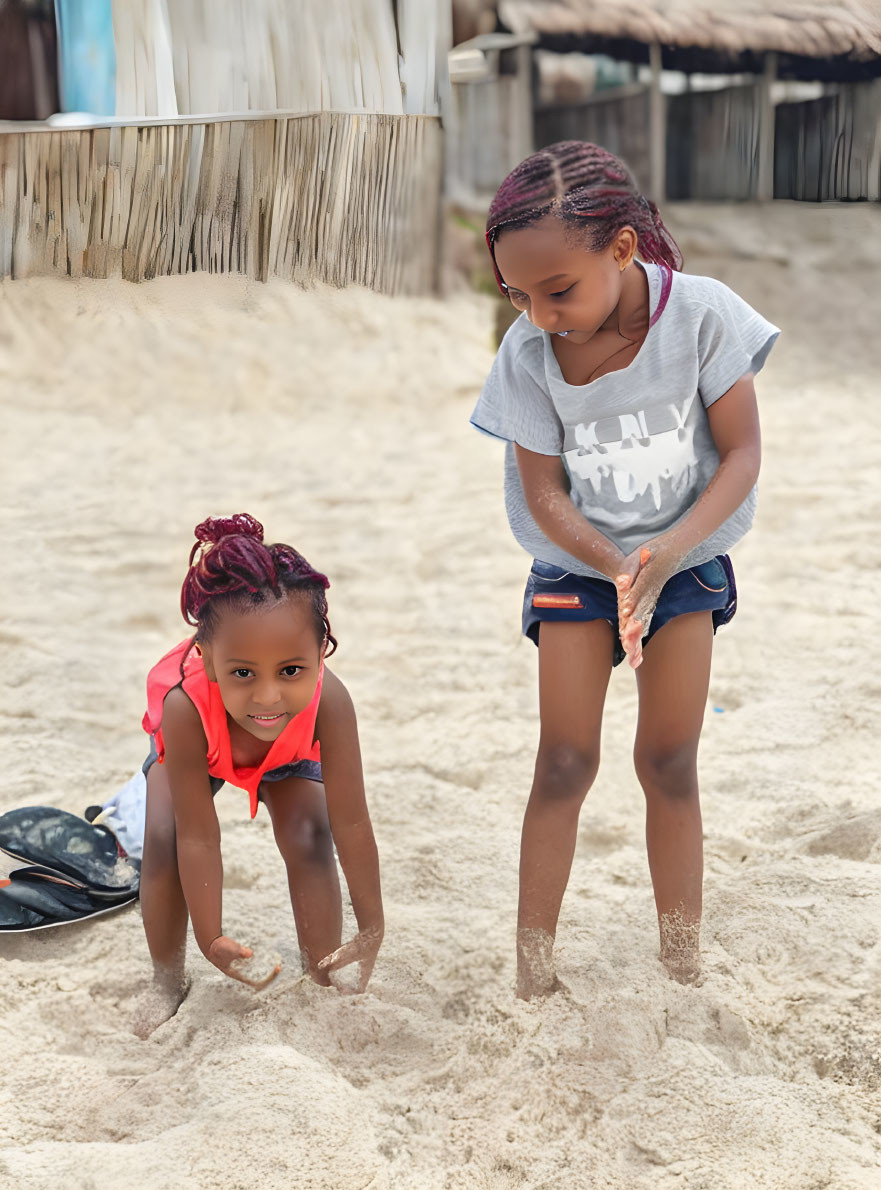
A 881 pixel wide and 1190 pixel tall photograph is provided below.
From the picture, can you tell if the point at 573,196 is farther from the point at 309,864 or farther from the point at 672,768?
the point at 309,864

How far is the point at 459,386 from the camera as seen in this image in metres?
6.07

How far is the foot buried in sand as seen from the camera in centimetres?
205

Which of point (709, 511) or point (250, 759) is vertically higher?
point (709, 511)

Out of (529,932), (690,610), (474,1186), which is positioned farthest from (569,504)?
(474,1186)

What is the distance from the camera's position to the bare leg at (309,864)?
82.5 inches

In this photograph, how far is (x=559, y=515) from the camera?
1.89 meters

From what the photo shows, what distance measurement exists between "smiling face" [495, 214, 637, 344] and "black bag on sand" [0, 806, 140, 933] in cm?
147

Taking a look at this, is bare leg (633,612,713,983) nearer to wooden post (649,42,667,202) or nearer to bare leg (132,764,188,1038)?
bare leg (132,764,188,1038)

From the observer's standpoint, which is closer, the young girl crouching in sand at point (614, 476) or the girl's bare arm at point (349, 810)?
the young girl crouching in sand at point (614, 476)

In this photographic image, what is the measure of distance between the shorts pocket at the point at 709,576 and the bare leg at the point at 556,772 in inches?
6.7

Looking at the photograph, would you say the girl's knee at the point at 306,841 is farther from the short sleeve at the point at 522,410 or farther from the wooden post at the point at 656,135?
the wooden post at the point at 656,135

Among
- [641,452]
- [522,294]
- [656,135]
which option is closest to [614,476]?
[641,452]

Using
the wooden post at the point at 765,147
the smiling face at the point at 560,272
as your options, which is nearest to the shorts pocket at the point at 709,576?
the smiling face at the point at 560,272

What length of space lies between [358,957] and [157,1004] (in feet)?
1.24
